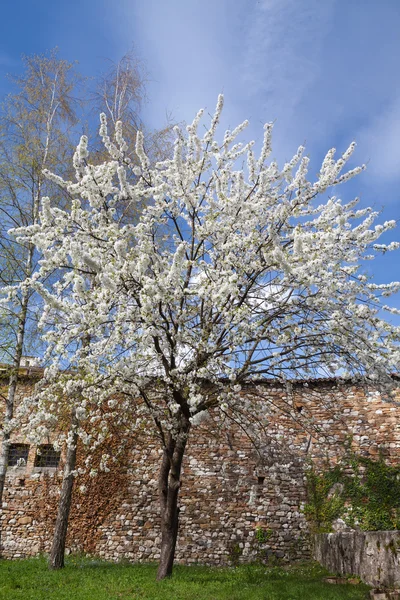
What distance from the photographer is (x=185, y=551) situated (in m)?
11.1

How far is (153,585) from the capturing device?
23.7 feet

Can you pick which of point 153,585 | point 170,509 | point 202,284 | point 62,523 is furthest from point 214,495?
point 202,284

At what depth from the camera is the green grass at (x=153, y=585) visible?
682cm

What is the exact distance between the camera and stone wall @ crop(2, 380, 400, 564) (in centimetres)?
1116

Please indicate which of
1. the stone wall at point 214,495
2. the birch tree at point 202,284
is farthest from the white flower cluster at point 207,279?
the stone wall at point 214,495

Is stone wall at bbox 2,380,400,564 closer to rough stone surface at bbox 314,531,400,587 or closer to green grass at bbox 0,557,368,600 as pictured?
green grass at bbox 0,557,368,600

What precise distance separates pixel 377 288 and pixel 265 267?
169cm

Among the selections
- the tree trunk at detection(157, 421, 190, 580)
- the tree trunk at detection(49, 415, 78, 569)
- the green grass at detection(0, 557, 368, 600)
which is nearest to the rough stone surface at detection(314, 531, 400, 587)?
the green grass at detection(0, 557, 368, 600)

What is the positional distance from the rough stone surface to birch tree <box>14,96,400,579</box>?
8.93 ft

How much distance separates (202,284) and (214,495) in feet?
23.4

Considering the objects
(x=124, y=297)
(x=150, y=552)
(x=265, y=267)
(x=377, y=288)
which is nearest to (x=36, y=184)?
(x=124, y=297)

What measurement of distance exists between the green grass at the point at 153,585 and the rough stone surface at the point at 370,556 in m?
0.36

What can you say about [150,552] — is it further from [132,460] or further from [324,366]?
[324,366]

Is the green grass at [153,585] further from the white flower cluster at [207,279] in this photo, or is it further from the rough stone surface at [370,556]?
the white flower cluster at [207,279]
